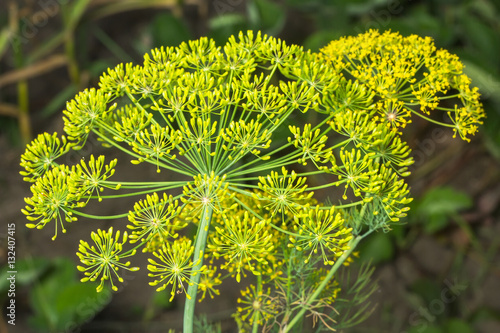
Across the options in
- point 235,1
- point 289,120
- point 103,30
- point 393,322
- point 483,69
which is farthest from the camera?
point 103,30

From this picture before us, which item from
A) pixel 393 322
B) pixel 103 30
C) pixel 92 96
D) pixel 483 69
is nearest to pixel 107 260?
pixel 92 96

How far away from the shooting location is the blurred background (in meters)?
1.39

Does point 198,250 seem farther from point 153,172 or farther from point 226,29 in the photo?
point 153,172

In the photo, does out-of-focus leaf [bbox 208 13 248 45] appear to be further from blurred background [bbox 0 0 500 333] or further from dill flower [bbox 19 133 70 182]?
dill flower [bbox 19 133 70 182]

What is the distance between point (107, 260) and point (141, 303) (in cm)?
120

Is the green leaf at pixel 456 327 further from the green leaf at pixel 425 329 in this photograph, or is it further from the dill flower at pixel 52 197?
the dill flower at pixel 52 197

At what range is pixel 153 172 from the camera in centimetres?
159

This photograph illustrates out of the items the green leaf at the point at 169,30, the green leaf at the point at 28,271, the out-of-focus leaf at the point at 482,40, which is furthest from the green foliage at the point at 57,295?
the out-of-focus leaf at the point at 482,40

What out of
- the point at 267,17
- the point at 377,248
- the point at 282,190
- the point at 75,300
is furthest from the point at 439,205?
the point at 282,190

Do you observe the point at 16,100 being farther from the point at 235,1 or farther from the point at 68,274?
the point at 235,1

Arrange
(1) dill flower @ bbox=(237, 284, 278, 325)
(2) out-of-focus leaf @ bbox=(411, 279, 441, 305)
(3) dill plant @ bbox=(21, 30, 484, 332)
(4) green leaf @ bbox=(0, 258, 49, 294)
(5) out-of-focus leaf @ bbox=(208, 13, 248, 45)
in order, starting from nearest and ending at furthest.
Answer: (3) dill plant @ bbox=(21, 30, 484, 332) < (1) dill flower @ bbox=(237, 284, 278, 325) < (5) out-of-focus leaf @ bbox=(208, 13, 248, 45) < (4) green leaf @ bbox=(0, 258, 49, 294) < (2) out-of-focus leaf @ bbox=(411, 279, 441, 305)

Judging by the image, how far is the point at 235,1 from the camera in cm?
167

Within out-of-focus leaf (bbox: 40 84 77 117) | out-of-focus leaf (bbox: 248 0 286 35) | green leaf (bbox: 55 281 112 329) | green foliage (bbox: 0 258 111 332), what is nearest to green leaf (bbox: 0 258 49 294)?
green foliage (bbox: 0 258 111 332)

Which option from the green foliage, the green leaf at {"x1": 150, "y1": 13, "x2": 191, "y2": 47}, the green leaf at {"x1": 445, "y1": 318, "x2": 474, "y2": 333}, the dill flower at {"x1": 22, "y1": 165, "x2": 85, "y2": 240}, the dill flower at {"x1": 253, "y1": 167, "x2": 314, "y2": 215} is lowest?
the green leaf at {"x1": 445, "y1": 318, "x2": 474, "y2": 333}
